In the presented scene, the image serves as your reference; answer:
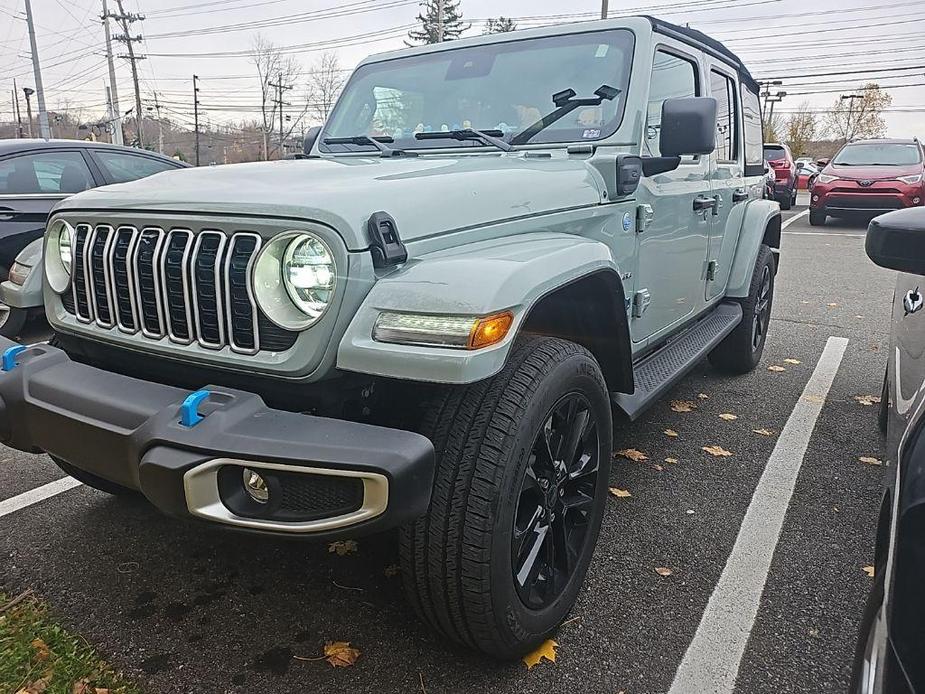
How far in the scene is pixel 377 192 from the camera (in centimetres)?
199

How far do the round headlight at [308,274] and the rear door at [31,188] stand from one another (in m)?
4.87

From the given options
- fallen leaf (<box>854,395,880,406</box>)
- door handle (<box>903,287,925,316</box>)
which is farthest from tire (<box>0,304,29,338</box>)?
fallen leaf (<box>854,395,880,406</box>)

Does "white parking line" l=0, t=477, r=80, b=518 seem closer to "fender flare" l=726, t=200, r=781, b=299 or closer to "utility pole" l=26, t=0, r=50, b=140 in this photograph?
"fender flare" l=726, t=200, r=781, b=299

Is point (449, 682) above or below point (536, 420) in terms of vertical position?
below

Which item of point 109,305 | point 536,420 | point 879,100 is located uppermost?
point 879,100

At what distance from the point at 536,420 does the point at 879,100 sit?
7528 cm

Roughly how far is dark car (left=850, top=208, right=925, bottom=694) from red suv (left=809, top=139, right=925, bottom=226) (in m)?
14.1

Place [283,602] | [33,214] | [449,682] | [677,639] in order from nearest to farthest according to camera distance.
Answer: [449,682]
[677,639]
[283,602]
[33,214]

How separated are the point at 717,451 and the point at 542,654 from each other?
195cm

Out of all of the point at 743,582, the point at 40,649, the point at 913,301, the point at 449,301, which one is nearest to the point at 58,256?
the point at 40,649

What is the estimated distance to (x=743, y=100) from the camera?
480 centimetres

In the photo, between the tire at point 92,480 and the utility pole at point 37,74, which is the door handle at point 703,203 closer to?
the tire at point 92,480

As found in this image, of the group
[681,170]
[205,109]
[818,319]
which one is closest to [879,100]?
[205,109]

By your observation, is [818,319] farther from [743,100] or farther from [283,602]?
[283,602]
